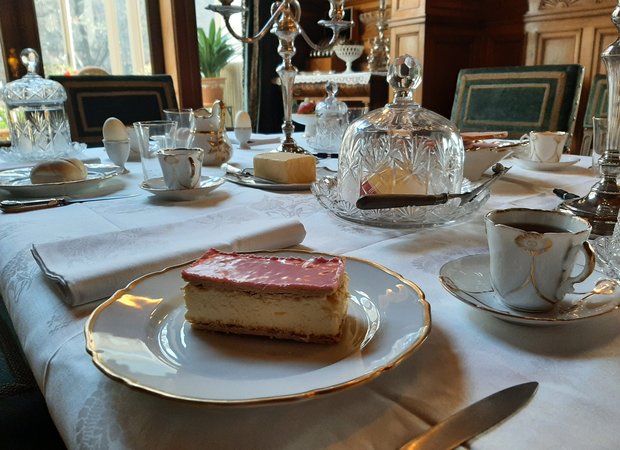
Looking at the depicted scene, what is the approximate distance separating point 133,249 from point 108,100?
1385 millimetres

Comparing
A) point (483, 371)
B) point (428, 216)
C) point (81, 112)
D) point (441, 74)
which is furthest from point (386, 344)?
point (441, 74)

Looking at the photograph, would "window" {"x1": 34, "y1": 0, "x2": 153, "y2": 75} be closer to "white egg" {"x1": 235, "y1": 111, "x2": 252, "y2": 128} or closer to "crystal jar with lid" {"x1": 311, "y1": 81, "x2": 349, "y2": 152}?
"white egg" {"x1": 235, "y1": 111, "x2": 252, "y2": 128}


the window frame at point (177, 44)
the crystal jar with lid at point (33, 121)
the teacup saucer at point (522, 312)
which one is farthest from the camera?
the window frame at point (177, 44)

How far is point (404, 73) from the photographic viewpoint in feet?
2.62

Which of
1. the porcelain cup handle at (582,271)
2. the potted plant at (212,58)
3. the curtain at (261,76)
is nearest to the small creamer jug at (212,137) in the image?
the porcelain cup handle at (582,271)

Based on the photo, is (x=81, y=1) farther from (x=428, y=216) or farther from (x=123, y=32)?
(x=428, y=216)

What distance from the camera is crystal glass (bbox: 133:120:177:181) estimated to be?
0.98 m

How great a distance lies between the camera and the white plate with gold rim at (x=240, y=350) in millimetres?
307

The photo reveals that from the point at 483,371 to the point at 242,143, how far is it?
1176mm

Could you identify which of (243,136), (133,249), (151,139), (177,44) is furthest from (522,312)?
(177,44)

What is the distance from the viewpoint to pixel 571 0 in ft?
8.40

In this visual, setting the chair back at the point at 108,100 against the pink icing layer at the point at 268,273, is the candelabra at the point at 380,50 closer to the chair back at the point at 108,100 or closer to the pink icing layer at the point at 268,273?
the chair back at the point at 108,100

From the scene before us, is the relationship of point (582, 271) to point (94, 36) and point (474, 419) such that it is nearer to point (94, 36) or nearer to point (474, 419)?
point (474, 419)

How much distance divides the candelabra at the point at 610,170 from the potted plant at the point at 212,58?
11.6ft
